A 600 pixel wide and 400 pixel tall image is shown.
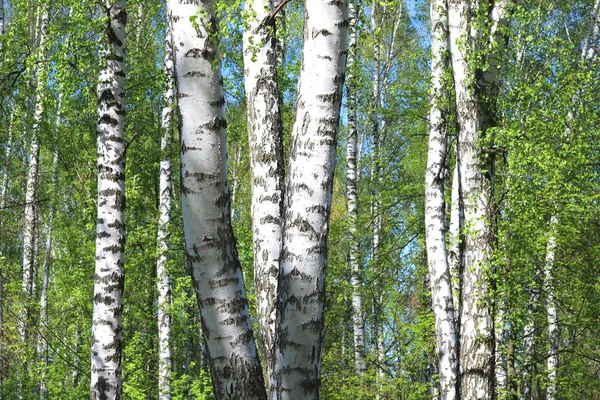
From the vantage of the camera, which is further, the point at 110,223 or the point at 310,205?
the point at 110,223

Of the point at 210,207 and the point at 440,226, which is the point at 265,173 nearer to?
the point at 210,207

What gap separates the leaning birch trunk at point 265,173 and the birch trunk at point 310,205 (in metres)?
2.05

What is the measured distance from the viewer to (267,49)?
635 cm

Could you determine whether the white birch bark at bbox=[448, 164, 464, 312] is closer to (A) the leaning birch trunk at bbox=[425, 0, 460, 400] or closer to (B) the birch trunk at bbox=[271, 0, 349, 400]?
(A) the leaning birch trunk at bbox=[425, 0, 460, 400]

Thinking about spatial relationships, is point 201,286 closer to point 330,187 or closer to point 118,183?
point 330,187

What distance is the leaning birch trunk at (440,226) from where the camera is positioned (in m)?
8.55

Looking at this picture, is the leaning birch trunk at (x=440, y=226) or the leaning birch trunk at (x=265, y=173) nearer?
the leaning birch trunk at (x=265, y=173)

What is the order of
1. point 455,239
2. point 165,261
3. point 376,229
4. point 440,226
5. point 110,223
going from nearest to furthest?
point 110,223, point 440,226, point 455,239, point 165,261, point 376,229

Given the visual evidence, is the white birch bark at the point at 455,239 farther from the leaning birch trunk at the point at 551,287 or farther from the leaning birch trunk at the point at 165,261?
the leaning birch trunk at the point at 165,261

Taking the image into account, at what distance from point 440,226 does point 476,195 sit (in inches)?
53.7

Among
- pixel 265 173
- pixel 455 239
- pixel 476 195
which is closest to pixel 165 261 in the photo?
pixel 455 239

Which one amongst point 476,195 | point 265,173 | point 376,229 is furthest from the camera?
point 376,229

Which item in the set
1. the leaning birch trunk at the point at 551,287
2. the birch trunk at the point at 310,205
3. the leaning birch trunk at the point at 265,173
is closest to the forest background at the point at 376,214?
the leaning birch trunk at the point at 551,287

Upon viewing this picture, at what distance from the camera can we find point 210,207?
3.54m
